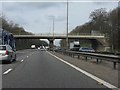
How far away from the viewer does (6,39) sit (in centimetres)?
3697

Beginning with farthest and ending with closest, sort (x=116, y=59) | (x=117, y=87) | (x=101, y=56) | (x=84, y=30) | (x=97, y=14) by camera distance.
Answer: (x=84, y=30)
(x=97, y=14)
(x=101, y=56)
(x=116, y=59)
(x=117, y=87)

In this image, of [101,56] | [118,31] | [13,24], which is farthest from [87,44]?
[101,56]

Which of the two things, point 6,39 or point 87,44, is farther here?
point 87,44

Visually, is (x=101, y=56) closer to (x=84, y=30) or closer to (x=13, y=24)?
(x=13, y=24)

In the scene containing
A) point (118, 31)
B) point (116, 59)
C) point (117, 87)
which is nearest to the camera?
point (117, 87)

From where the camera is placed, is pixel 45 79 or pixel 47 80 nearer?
pixel 47 80

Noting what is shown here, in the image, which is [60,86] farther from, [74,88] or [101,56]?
[101,56]

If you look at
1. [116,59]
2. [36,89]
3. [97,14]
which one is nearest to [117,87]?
[36,89]

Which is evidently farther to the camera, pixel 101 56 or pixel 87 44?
pixel 87 44

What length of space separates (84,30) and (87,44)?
21.4m

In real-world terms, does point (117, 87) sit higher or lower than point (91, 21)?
lower

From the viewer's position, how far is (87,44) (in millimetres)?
140750

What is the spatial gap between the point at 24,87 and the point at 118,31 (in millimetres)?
67150

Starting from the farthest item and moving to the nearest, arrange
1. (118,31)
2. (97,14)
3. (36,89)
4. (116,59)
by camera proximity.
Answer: (97,14), (118,31), (116,59), (36,89)
